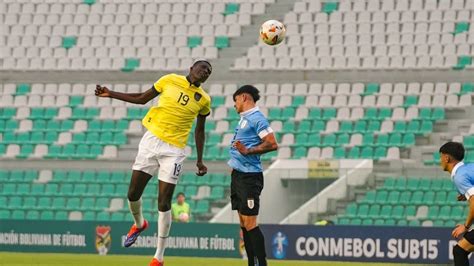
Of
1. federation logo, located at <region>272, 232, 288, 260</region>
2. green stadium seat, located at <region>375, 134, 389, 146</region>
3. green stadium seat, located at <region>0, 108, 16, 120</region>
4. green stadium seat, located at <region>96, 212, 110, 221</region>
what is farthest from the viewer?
green stadium seat, located at <region>0, 108, 16, 120</region>

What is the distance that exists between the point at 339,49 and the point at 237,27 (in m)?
3.74

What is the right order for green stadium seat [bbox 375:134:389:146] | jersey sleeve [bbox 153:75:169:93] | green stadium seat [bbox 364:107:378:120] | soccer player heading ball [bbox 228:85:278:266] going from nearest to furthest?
1. soccer player heading ball [bbox 228:85:278:266]
2. jersey sleeve [bbox 153:75:169:93]
3. green stadium seat [bbox 375:134:389:146]
4. green stadium seat [bbox 364:107:378:120]

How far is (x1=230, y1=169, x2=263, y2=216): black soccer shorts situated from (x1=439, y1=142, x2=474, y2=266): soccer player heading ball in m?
2.12

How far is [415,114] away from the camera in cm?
3084

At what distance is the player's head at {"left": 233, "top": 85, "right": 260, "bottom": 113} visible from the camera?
12672mm

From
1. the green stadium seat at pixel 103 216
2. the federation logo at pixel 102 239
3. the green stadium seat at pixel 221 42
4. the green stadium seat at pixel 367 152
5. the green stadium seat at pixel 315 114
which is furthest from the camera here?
the green stadium seat at pixel 221 42

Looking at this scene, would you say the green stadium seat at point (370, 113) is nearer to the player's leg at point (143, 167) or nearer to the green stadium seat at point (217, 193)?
the green stadium seat at point (217, 193)

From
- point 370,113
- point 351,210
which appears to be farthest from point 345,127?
point 351,210

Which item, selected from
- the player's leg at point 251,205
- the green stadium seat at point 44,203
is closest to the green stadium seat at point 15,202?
the green stadium seat at point 44,203

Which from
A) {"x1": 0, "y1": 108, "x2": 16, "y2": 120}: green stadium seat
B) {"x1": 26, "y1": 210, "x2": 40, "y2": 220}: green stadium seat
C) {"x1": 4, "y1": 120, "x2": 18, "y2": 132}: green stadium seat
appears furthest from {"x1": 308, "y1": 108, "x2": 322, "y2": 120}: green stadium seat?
{"x1": 0, "y1": 108, "x2": 16, "y2": 120}: green stadium seat

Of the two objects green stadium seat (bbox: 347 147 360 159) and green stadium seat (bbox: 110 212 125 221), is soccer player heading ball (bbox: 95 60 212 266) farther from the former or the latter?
green stadium seat (bbox: 347 147 360 159)

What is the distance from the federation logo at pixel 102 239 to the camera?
2506cm

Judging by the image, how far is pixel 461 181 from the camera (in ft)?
38.5

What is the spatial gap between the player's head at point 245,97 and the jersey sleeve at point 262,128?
21 cm
